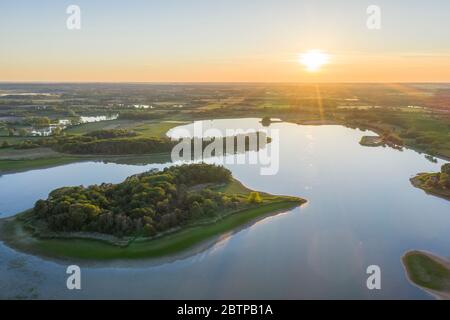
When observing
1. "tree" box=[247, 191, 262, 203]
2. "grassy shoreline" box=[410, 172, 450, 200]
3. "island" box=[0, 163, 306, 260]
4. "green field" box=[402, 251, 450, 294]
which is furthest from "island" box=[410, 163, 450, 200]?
"tree" box=[247, 191, 262, 203]

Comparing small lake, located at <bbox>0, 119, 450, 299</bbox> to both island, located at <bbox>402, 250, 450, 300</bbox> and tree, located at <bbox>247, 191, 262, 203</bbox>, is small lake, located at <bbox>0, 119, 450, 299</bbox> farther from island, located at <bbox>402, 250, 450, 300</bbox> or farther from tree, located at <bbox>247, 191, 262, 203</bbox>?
tree, located at <bbox>247, 191, 262, 203</bbox>

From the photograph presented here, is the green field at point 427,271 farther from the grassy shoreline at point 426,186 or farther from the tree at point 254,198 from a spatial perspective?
the grassy shoreline at point 426,186

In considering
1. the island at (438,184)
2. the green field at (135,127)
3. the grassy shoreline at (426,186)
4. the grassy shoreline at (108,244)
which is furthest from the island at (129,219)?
the green field at (135,127)

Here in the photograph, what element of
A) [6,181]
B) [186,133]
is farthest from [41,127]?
[6,181]

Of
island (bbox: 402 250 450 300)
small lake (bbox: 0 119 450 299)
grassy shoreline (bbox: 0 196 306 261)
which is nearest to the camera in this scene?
small lake (bbox: 0 119 450 299)

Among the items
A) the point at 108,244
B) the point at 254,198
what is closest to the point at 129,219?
the point at 108,244

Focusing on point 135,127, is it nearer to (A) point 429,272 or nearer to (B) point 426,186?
(B) point 426,186
